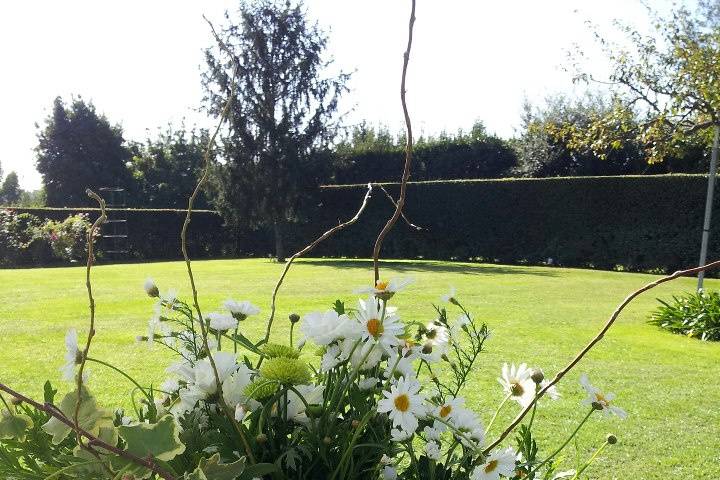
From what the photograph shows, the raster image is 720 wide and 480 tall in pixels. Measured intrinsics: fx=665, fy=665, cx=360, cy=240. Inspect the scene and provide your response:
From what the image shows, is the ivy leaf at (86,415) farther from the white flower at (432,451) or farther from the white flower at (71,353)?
the white flower at (432,451)

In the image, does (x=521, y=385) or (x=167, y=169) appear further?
(x=167, y=169)

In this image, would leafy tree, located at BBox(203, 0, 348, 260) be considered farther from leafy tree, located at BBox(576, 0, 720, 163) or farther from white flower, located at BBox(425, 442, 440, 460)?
white flower, located at BBox(425, 442, 440, 460)

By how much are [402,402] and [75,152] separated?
38829 mm

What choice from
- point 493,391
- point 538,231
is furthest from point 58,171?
point 493,391

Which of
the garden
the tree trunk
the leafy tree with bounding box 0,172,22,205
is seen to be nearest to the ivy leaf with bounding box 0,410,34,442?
the garden

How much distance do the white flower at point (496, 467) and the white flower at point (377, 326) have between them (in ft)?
0.75

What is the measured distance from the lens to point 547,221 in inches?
695

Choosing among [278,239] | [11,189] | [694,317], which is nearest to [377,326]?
[694,317]

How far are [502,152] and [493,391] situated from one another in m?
21.0

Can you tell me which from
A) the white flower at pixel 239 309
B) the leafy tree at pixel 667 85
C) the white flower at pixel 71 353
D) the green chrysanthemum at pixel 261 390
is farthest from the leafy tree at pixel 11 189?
the green chrysanthemum at pixel 261 390

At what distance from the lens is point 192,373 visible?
36.8 inches

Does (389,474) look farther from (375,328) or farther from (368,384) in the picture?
(375,328)

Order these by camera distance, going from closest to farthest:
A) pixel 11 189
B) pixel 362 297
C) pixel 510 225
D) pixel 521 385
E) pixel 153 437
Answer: pixel 153 437, pixel 521 385, pixel 362 297, pixel 510 225, pixel 11 189

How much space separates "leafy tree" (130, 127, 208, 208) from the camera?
31.3 m
